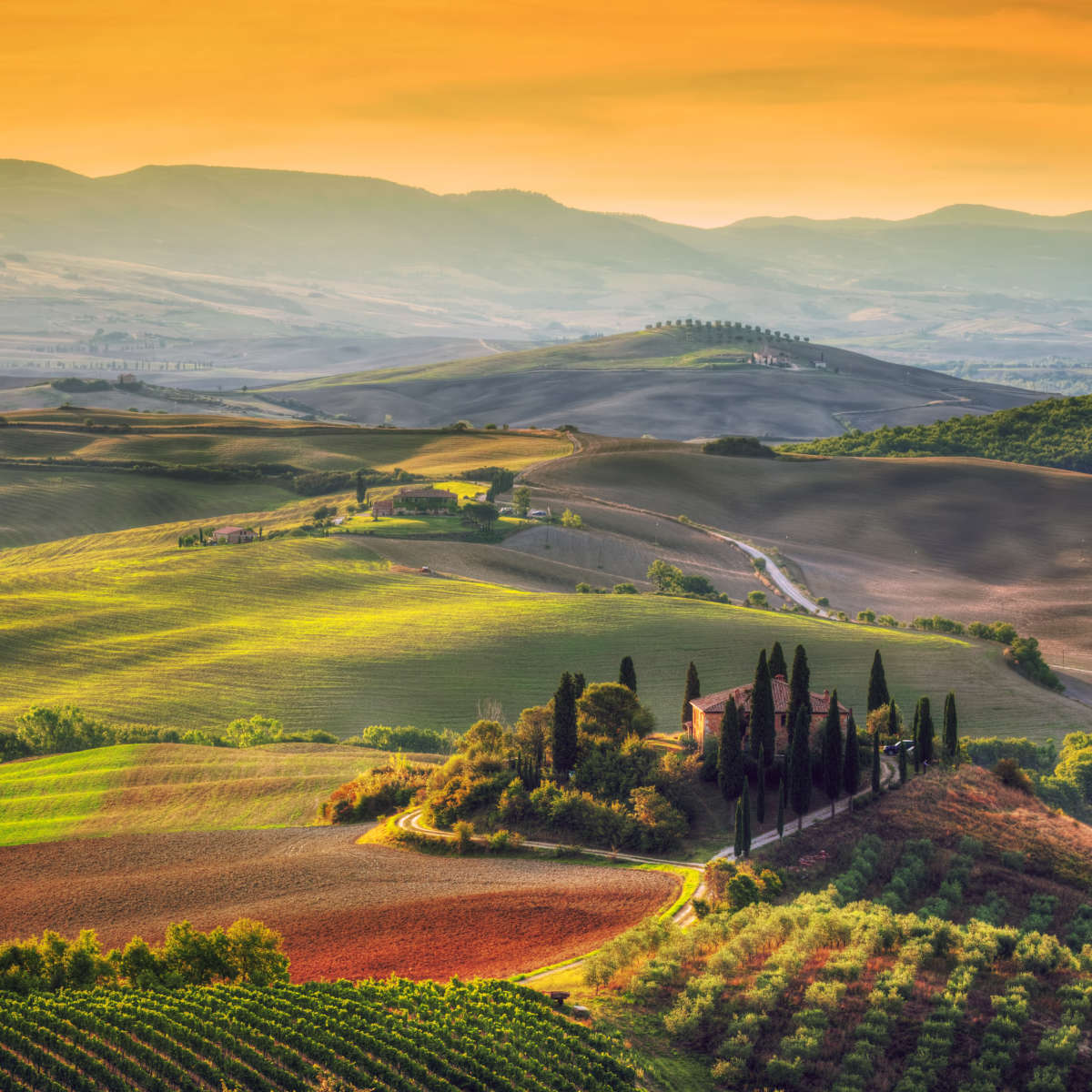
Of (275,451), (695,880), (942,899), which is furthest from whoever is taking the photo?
(275,451)

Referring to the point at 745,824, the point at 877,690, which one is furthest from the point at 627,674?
the point at 745,824

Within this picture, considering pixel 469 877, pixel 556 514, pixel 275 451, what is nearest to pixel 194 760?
pixel 469 877

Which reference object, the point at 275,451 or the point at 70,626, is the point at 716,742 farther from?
the point at 275,451

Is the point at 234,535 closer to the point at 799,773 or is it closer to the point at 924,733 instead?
the point at 924,733

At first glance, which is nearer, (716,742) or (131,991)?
(131,991)

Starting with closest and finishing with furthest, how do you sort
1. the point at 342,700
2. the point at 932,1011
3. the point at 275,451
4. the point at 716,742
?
the point at 932,1011
the point at 716,742
the point at 342,700
the point at 275,451

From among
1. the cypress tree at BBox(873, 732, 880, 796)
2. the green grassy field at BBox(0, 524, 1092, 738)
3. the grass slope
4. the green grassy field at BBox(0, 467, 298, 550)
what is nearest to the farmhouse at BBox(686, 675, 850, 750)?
the cypress tree at BBox(873, 732, 880, 796)
